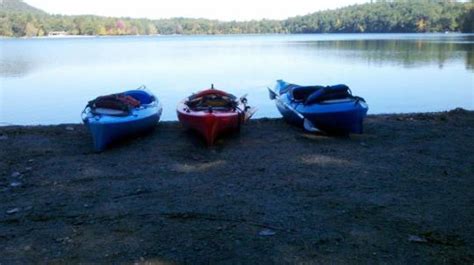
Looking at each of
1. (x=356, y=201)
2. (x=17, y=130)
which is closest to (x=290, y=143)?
(x=356, y=201)

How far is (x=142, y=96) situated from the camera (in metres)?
12.6

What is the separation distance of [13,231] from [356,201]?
158 inches

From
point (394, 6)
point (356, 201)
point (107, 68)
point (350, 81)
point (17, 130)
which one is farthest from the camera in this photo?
point (394, 6)

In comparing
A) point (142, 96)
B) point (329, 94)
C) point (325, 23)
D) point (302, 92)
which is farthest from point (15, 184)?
point (325, 23)

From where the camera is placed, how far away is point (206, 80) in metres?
26.2

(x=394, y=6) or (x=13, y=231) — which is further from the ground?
(x=394, y=6)

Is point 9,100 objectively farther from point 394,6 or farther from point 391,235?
point 394,6

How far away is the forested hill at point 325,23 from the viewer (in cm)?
12581

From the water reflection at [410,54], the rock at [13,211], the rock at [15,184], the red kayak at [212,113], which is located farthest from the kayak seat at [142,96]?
the water reflection at [410,54]

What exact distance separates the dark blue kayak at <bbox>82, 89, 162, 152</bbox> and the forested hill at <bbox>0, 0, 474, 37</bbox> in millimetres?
102007

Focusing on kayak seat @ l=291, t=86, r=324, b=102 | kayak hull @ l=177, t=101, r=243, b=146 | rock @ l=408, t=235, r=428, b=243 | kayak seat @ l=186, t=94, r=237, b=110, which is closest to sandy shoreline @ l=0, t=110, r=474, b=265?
rock @ l=408, t=235, r=428, b=243

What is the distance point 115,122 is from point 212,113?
1875 millimetres

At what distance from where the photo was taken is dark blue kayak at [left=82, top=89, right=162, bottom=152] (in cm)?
929

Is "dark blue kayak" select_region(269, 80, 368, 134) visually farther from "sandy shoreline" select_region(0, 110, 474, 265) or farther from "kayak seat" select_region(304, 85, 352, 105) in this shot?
"sandy shoreline" select_region(0, 110, 474, 265)
